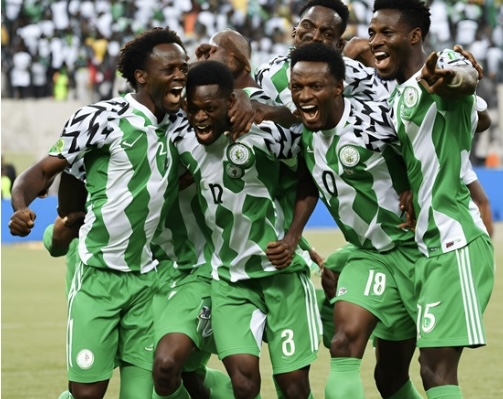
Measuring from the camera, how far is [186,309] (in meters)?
7.16

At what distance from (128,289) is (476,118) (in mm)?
2268

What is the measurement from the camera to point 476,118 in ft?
21.9

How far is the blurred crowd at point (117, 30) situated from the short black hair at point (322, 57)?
20.4 meters

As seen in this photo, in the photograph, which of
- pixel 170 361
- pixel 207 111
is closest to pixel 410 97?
pixel 207 111

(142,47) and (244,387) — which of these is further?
(142,47)

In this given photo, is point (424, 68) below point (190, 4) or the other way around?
the other way around

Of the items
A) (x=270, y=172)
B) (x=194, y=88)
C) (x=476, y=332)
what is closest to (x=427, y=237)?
(x=476, y=332)

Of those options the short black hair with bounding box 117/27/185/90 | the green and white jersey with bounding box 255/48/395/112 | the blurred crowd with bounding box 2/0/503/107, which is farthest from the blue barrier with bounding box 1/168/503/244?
the short black hair with bounding box 117/27/185/90

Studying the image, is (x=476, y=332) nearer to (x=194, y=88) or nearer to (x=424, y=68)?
(x=424, y=68)

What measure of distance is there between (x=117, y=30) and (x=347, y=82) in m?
22.5

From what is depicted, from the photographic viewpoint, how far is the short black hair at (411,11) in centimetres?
688

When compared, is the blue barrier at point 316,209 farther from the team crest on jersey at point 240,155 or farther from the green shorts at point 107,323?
the team crest on jersey at point 240,155

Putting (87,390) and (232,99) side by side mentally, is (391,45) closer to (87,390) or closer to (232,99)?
(232,99)

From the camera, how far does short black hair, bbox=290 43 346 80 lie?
274 inches
